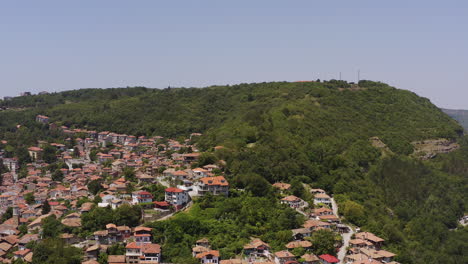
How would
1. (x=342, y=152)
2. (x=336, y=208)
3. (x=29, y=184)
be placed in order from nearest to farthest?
(x=336, y=208), (x=29, y=184), (x=342, y=152)

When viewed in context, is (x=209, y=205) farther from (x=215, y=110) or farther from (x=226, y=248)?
(x=215, y=110)

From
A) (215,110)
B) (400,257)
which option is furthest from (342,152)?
(215,110)

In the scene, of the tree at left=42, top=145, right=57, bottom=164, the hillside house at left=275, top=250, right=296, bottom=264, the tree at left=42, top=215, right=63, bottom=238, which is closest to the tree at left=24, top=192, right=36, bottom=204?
the tree at left=42, top=215, right=63, bottom=238

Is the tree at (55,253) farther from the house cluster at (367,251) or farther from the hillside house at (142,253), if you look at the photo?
the house cluster at (367,251)

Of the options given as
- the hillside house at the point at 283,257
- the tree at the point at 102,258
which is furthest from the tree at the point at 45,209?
the hillside house at the point at 283,257

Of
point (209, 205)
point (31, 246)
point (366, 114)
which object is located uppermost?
point (366, 114)

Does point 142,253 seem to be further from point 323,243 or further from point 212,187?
point 323,243

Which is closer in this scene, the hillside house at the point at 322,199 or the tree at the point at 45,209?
the tree at the point at 45,209

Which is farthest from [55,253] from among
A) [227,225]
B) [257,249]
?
[257,249]
